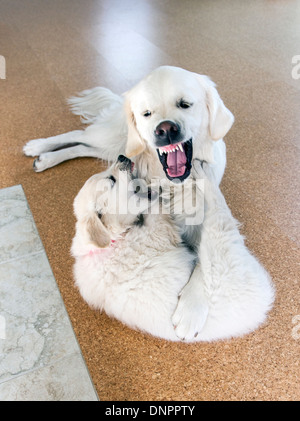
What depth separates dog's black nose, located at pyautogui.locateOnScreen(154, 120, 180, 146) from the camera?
4.56 ft

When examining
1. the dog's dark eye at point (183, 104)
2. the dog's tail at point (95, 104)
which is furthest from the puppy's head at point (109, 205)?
the dog's tail at point (95, 104)

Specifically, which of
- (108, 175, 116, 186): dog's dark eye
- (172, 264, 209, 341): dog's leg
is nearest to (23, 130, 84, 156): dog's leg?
(108, 175, 116, 186): dog's dark eye

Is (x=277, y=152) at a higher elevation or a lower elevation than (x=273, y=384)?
higher

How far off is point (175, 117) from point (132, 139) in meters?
0.30

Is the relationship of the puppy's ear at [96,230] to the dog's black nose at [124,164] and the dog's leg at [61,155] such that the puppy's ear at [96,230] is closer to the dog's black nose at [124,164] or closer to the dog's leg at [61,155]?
the dog's black nose at [124,164]

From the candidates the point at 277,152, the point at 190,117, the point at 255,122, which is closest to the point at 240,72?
the point at 255,122

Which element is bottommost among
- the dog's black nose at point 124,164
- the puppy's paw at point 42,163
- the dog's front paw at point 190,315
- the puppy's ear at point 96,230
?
the puppy's paw at point 42,163

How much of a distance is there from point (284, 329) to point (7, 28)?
413 cm

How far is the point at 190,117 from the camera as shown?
4.77 feet

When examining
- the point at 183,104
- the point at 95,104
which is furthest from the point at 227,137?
the point at 183,104

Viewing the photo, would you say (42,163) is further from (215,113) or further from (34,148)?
(215,113)

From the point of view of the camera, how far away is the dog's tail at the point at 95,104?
2.35 m

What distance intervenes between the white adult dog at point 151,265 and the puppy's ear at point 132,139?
64 mm

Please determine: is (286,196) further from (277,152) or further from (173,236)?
(173,236)
